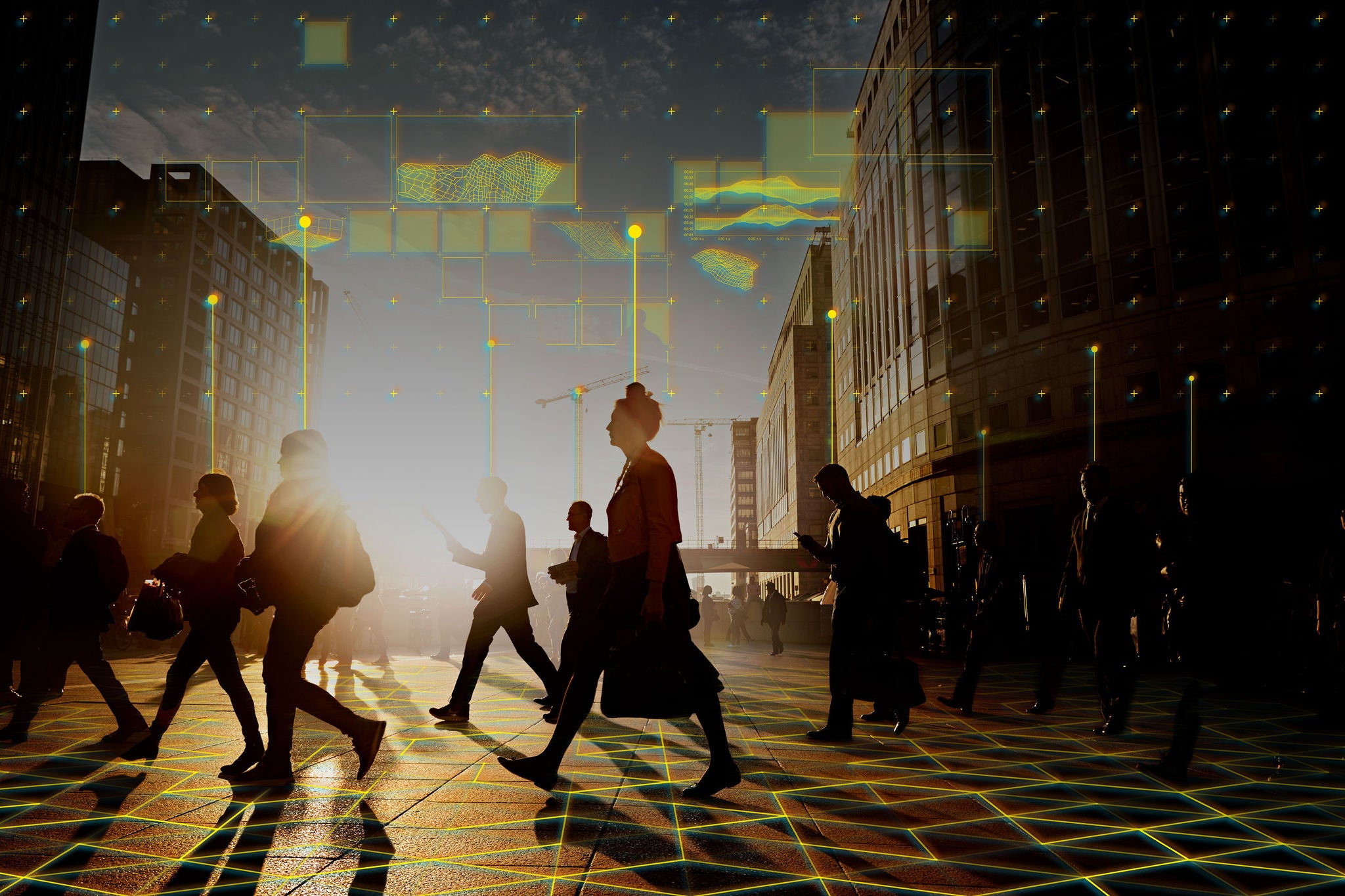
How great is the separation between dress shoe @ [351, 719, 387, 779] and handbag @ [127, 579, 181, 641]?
6.20ft

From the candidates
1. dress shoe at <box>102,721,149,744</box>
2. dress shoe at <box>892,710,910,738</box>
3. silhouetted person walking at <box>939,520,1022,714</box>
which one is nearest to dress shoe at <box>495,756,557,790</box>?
dress shoe at <box>102,721,149,744</box>

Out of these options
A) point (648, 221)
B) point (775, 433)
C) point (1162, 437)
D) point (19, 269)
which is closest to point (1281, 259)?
point (1162, 437)

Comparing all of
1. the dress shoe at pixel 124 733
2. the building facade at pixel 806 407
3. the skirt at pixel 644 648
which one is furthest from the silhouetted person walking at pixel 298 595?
the building facade at pixel 806 407

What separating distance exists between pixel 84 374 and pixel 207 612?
7456cm

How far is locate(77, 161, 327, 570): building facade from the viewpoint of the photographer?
84812 millimetres

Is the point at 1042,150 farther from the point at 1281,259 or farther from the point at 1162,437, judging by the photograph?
the point at 1162,437

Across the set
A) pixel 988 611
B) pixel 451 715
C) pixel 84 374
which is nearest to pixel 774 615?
pixel 988 611

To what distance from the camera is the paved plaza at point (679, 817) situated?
8.93 ft

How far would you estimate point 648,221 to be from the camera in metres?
16.5

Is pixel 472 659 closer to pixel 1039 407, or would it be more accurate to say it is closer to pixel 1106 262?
pixel 1039 407

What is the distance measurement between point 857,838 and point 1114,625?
3.66 meters

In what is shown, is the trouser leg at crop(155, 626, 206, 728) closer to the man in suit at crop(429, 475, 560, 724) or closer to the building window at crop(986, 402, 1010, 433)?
the man in suit at crop(429, 475, 560, 724)

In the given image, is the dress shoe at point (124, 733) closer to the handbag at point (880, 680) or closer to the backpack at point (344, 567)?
the backpack at point (344, 567)

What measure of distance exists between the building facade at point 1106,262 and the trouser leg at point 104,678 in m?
23.7
